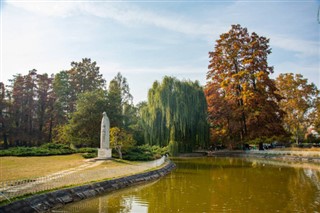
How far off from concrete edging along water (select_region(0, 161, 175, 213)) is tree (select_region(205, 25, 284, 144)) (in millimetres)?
25248

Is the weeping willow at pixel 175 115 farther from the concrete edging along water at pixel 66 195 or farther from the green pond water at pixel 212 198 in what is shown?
the green pond water at pixel 212 198

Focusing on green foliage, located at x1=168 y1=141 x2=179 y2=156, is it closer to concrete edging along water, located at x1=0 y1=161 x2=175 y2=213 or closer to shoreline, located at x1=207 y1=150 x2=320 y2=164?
shoreline, located at x1=207 y1=150 x2=320 y2=164

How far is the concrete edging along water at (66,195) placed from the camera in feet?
27.5

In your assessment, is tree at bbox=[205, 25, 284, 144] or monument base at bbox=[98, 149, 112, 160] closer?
monument base at bbox=[98, 149, 112, 160]

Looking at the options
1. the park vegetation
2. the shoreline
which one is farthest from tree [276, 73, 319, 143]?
the shoreline

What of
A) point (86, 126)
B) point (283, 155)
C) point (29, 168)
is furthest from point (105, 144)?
point (283, 155)

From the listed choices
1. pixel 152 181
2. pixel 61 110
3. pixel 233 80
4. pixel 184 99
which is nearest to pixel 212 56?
pixel 233 80

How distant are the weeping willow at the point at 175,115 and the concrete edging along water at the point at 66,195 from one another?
15.0m

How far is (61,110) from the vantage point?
1799 inches

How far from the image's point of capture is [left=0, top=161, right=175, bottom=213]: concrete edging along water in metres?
8.39

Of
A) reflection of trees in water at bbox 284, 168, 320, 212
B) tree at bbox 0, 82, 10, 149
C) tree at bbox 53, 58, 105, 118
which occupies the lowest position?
reflection of trees in water at bbox 284, 168, 320, 212

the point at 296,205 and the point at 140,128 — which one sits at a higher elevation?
the point at 140,128

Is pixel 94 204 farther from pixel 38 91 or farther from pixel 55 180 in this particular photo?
pixel 38 91

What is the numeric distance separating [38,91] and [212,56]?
26.8 m
